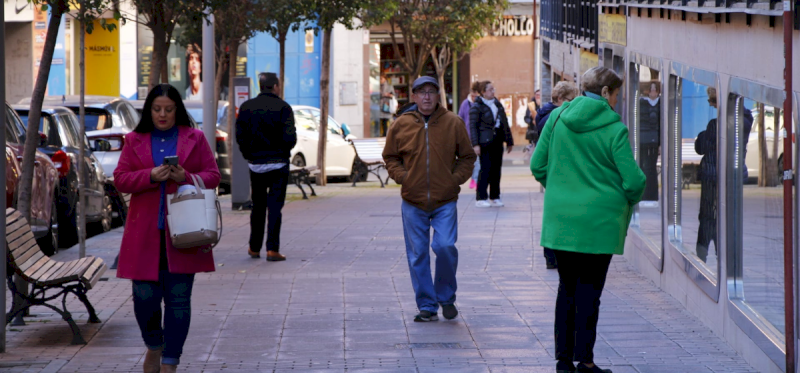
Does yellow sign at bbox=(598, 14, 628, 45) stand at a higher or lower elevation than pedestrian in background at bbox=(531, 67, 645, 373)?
higher

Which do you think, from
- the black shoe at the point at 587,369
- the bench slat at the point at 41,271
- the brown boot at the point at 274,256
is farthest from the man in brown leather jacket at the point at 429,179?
the brown boot at the point at 274,256

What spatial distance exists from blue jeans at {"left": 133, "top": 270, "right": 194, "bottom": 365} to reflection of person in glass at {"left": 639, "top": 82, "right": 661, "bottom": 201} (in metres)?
4.67

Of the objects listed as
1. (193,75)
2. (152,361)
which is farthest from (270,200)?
(193,75)

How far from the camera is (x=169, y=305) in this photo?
19.2 feet

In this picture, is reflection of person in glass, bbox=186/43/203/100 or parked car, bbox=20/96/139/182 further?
reflection of person in glass, bbox=186/43/203/100

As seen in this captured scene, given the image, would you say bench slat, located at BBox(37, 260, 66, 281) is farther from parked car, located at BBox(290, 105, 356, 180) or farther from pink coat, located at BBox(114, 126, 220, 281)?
parked car, located at BBox(290, 105, 356, 180)

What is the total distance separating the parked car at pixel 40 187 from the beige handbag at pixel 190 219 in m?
4.99

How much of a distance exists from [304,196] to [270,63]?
64.9 ft

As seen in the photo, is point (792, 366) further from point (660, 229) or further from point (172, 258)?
point (660, 229)

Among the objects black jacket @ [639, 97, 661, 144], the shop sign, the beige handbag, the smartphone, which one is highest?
the shop sign

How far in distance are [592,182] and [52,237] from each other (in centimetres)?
730

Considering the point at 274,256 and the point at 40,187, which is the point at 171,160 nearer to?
the point at 274,256

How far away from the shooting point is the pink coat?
577 cm

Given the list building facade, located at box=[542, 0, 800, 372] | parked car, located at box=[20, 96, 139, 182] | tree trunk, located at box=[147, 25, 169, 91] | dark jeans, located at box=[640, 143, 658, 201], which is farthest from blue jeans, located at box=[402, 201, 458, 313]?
parked car, located at box=[20, 96, 139, 182]
